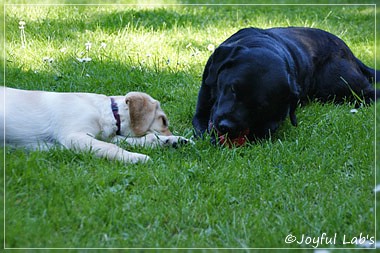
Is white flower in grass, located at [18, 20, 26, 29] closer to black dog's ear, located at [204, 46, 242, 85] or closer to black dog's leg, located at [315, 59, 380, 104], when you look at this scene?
black dog's ear, located at [204, 46, 242, 85]

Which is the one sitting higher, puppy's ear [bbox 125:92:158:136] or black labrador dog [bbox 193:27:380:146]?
black labrador dog [bbox 193:27:380:146]

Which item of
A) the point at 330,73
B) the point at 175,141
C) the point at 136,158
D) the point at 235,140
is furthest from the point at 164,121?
the point at 330,73

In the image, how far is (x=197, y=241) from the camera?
3.34 m

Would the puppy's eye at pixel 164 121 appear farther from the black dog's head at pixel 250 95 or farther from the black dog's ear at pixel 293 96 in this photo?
the black dog's ear at pixel 293 96

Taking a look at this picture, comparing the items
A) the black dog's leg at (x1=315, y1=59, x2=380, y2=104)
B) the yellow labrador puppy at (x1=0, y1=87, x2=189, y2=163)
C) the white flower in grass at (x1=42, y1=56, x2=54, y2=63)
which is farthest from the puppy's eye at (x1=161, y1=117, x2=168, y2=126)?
the white flower in grass at (x1=42, y1=56, x2=54, y2=63)

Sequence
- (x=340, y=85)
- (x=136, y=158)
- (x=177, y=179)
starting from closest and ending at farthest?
(x=177, y=179) → (x=136, y=158) → (x=340, y=85)

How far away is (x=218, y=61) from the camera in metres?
5.03

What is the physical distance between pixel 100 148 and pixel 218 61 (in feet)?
4.15

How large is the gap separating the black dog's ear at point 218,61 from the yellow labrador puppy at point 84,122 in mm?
499

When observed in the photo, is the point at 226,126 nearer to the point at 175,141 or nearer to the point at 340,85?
the point at 175,141

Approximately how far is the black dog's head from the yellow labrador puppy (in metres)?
0.39

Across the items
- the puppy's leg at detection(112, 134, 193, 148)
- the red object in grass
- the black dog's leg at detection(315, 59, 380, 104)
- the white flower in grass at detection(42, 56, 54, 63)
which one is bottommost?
the white flower in grass at detection(42, 56, 54, 63)

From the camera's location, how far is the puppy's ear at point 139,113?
4.88m

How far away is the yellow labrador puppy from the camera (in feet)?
14.8
